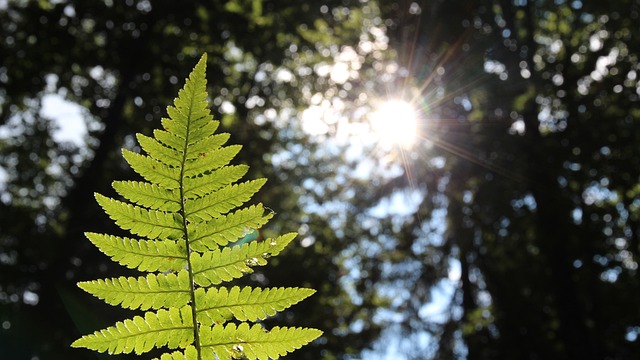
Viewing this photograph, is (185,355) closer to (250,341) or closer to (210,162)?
(250,341)

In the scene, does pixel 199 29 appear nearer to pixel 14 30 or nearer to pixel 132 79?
pixel 132 79

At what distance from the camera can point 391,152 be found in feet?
47.4

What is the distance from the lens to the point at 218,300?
1.15 m

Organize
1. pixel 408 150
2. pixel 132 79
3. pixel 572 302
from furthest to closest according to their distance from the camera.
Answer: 1. pixel 408 150
2. pixel 572 302
3. pixel 132 79

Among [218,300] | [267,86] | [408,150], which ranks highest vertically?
[408,150]

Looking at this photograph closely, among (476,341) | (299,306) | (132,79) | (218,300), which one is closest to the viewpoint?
(218,300)

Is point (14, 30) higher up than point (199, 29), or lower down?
lower down

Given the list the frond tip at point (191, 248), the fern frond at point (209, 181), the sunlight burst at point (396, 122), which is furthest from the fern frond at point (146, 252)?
the sunlight burst at point (396, 122)

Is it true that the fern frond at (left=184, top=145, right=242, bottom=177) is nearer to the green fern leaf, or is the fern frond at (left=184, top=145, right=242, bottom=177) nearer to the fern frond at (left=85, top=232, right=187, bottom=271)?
the fern frond at (left=85, top=232, right=187, bottom=271)

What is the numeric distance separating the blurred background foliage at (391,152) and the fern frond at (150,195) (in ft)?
22.7

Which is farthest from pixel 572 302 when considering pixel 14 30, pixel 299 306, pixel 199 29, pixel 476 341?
pixel 14 30

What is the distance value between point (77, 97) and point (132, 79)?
280 cm

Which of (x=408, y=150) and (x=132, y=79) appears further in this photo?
(x=408, y=150)

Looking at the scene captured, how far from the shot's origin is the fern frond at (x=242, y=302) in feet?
3.65
